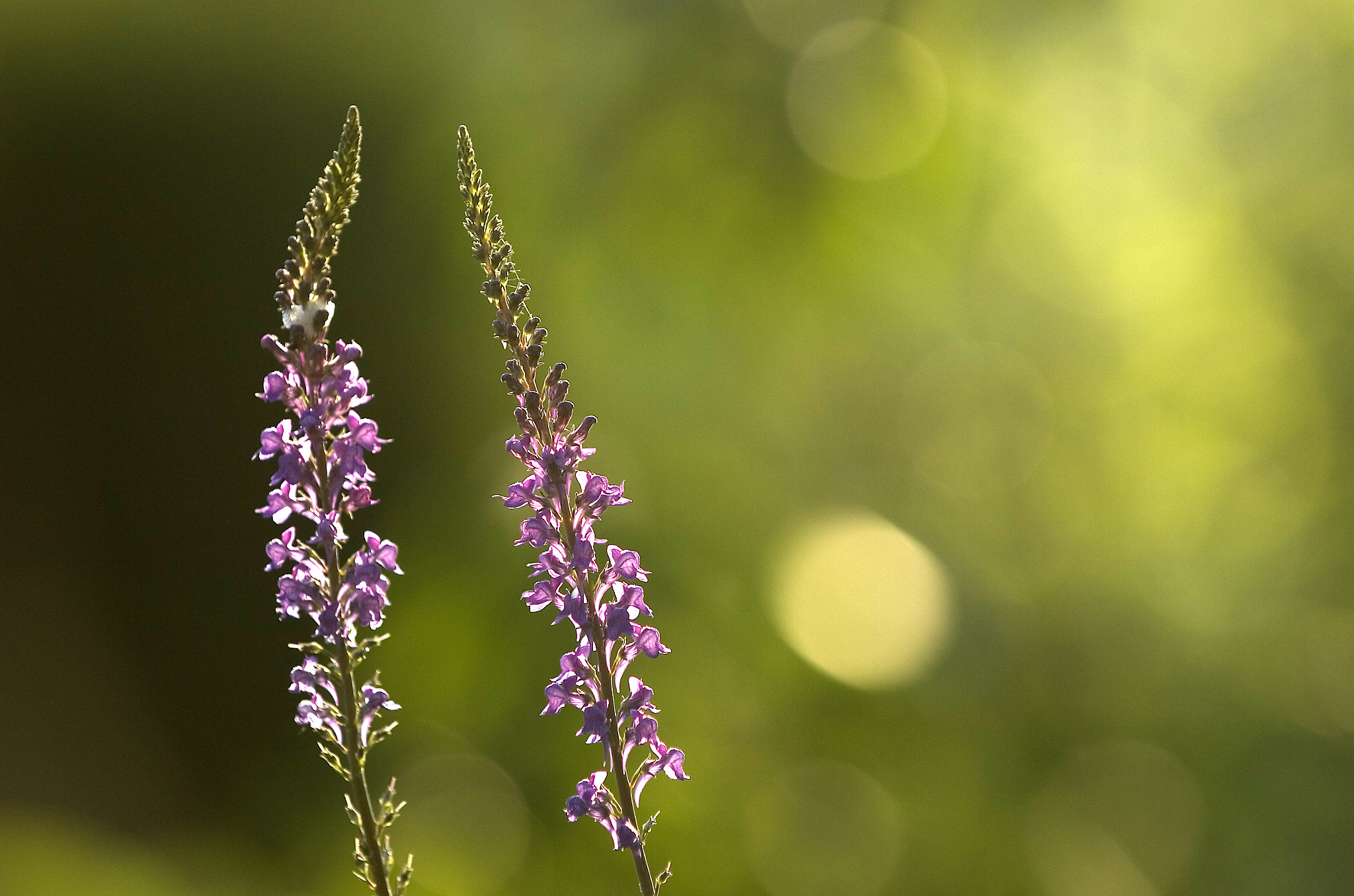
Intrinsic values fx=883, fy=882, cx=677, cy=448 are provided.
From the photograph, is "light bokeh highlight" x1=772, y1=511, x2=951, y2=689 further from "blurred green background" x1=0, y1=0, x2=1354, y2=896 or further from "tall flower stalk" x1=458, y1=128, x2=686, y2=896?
"tall flower stalk" x1=458, y1=128, x2=686, y2=896

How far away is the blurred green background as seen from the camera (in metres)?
2.36

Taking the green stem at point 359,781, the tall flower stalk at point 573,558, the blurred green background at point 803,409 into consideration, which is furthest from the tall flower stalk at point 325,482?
the blurred green background at point 803,409

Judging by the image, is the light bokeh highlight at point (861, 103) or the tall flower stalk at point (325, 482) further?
the light bokeh highlight at point (861, 103)

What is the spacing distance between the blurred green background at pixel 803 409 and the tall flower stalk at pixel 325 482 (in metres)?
1.70

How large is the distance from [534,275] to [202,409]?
3.89ft

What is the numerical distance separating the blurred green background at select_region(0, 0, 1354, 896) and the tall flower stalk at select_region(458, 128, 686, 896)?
1769 millimetres

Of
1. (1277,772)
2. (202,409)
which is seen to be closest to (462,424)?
(202,409)

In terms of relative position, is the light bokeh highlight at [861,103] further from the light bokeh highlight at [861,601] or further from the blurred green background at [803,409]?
the light bokeh highlight at [861,601]

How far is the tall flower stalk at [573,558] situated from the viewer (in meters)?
0.74

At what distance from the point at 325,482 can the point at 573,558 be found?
214 mm

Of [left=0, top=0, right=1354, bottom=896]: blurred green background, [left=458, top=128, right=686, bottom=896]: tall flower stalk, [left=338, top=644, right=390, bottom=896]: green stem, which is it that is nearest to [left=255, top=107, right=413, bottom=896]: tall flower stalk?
[left=338, top=644, right=390, bottom=896]: green stem

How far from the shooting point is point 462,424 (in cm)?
279

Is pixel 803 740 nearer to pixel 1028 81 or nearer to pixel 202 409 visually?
pixel 202 409

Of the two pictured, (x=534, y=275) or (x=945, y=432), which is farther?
(x=945, y=432)
